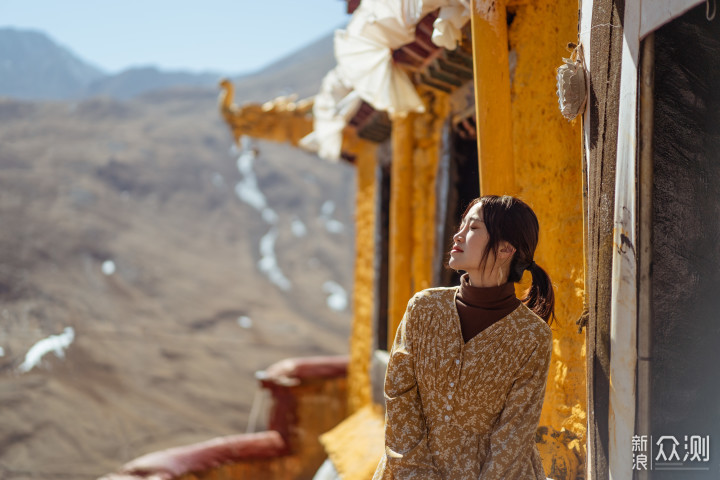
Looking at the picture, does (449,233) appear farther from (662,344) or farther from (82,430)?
(82,430)

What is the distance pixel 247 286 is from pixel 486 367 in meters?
23.3

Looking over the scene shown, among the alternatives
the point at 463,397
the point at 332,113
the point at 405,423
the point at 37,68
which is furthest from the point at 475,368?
the point at 37,68

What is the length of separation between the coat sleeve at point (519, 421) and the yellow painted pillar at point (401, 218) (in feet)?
9.68

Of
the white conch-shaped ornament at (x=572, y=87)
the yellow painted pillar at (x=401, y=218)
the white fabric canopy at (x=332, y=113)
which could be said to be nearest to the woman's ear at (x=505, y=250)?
the white conch-shaped ornament at (x=572, y=87)

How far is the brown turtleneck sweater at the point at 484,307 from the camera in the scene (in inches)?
71.1

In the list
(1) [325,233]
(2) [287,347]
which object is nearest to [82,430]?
(2) [287,347]

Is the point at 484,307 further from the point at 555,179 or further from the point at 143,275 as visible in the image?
the point at 143,275

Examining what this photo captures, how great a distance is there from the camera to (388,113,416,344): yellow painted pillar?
4.75 m

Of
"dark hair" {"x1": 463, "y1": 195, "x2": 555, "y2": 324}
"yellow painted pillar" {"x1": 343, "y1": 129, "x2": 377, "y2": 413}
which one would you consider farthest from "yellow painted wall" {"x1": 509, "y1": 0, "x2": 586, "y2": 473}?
"yellow painted pillar" {"x1": 343, "y1": 129, "x2": 377, "y2": 413}

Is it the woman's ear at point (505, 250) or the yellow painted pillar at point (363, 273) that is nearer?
the woman's ear at point (505, 250)

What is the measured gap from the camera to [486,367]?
1.77m

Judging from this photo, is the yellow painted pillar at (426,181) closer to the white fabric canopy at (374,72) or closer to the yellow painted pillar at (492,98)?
the white fabric canopy at (374,72)

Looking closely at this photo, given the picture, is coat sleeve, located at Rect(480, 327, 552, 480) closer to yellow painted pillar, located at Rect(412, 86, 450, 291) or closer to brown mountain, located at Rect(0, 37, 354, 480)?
yellow painted pillar, located at Rect(412, 86, 450, 291)

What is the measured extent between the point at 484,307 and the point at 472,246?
0.59 feet
